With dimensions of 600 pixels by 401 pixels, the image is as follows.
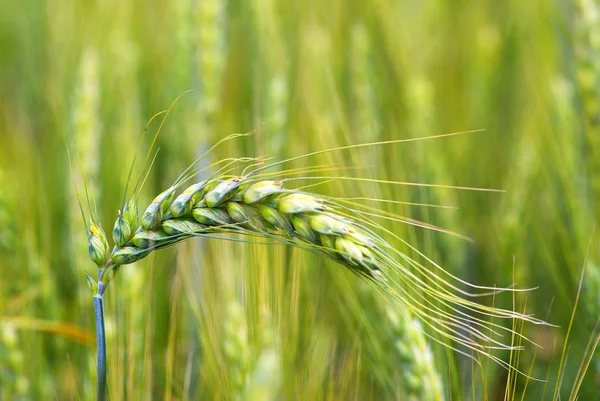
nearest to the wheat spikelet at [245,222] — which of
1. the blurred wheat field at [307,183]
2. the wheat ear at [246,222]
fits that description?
the wheat ear at [246,222]

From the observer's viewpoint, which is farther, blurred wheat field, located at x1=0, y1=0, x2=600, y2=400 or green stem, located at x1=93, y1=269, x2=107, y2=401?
blurred wheat field, located at x1=0, y1=0, x2=600, y2=400

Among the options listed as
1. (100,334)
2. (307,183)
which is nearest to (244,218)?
(100,334)

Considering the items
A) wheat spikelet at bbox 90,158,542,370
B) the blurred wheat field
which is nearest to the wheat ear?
wheat spikelet at bbox 90,158,542,370

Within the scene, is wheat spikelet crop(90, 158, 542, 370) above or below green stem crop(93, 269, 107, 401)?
above

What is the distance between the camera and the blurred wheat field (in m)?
0.91

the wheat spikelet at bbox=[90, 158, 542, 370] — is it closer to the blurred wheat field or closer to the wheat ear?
the wheat ear

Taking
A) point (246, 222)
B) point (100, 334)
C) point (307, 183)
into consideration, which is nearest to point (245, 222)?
point (246, 222)

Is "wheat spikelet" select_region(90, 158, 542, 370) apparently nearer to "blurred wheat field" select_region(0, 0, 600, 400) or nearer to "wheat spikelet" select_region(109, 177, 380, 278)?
"wheat spikelet" select_region(109, 177, 380, 278)

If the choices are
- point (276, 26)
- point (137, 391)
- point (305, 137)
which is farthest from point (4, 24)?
point (137, 391)

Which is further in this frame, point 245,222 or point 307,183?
point 307,183

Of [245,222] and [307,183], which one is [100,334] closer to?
[245,222]

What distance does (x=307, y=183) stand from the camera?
134cm

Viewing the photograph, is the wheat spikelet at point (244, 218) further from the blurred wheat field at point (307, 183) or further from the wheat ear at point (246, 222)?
the blurred wheat field at point (307, 183)

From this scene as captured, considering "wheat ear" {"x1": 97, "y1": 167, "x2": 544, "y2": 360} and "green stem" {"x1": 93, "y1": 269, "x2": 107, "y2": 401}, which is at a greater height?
"wheat ear" {"x1": 97, "y1": 167, "x2": 544, "y2": 360}
